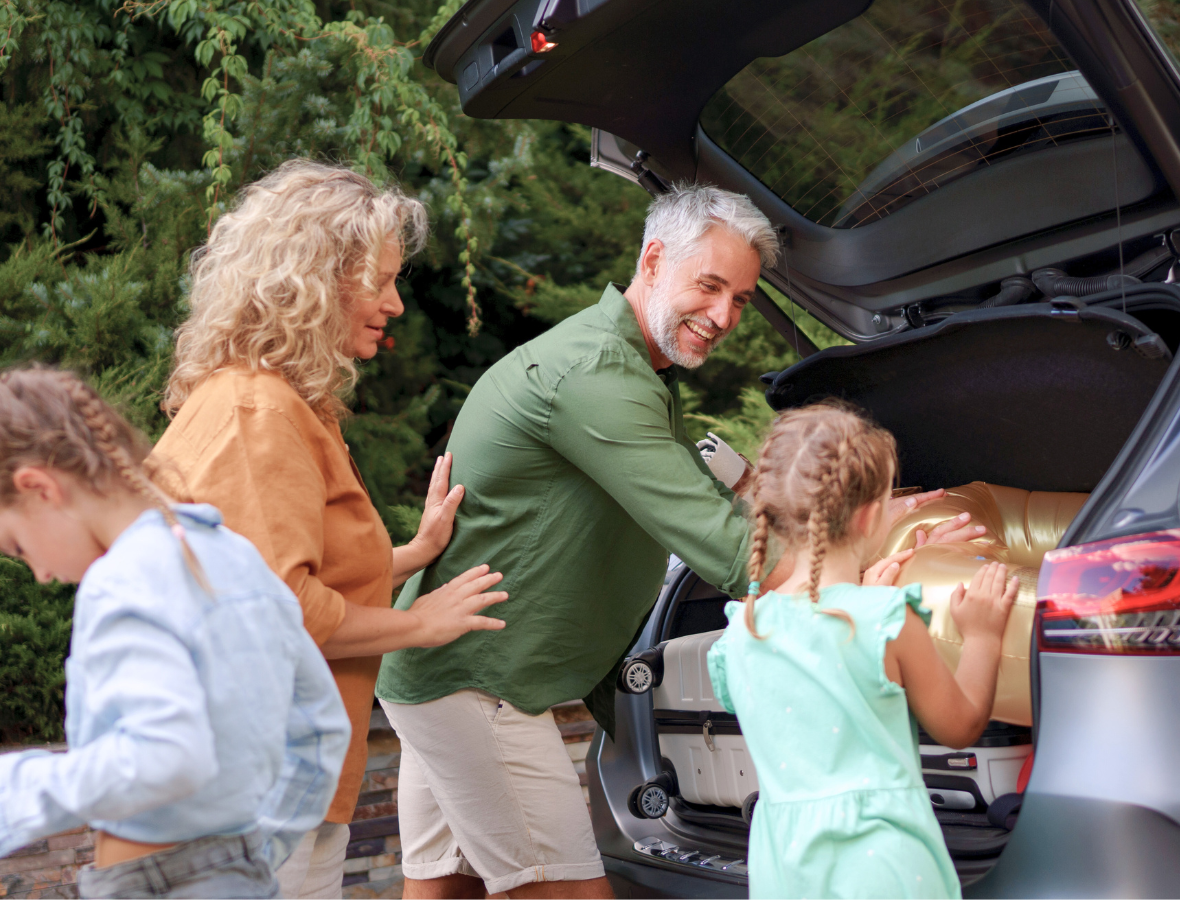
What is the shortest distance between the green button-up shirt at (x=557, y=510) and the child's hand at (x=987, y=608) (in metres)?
0.52

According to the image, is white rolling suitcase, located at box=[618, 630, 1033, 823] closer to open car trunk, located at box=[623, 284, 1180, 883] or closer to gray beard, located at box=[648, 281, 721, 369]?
open car trunk, located at box=[623, 284, 1180, 883]

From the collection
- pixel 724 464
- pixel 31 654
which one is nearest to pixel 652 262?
pixel 724 464

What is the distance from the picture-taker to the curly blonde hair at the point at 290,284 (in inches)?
67.6

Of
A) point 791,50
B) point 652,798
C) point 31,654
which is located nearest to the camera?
point 791,50

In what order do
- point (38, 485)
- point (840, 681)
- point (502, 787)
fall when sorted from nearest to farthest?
point (38, 485) → point (840, 681) → point (502, 787)

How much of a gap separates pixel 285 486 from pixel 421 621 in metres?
0.39

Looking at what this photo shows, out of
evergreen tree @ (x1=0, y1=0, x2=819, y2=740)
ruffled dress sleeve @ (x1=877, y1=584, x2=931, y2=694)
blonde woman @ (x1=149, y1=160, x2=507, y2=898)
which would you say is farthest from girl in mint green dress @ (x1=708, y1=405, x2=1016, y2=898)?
evergreen tree @ (x1=0, y1=0, x2=819, y2=740)

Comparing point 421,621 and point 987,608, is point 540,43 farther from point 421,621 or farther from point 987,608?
point 987,608

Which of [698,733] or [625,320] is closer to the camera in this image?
[625,320]

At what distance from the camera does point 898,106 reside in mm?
2457

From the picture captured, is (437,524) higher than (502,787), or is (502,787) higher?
(437,524)

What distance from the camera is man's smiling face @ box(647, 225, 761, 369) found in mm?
2324

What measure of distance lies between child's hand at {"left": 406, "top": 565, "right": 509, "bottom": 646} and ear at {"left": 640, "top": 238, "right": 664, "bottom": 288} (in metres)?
0.77

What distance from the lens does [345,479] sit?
5.81 ft
